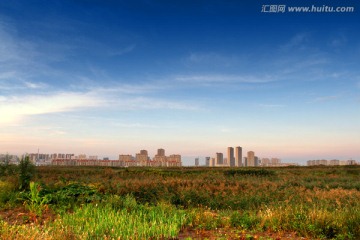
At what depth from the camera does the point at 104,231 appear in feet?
23.1

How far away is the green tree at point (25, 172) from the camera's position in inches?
539

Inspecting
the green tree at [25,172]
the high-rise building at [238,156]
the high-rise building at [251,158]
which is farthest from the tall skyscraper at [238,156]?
the green tree at [25,172]

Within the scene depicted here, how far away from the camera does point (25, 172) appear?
14531mm

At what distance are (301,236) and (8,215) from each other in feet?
26.9

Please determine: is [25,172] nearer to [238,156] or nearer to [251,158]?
[238,156]

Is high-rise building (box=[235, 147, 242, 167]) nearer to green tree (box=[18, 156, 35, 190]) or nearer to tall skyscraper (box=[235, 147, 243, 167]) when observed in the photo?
tall skyscraper (box=[235, 147, 243, 167])

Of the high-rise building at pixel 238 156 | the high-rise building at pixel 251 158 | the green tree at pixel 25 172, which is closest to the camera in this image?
the green tree at pixel 25 172

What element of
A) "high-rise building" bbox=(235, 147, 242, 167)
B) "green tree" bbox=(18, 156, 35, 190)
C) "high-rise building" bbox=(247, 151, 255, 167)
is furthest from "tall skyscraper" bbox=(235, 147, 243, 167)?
"green tree" bbox=(18, 156, 35, 190)

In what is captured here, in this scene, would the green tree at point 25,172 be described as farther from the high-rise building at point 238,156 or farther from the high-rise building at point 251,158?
the high-rise building at point 251,158

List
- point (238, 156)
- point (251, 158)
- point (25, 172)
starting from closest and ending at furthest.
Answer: point (25, 172)
point (238, 156)
point (251, 158)

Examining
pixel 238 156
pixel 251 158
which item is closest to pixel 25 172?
pixel 238 156

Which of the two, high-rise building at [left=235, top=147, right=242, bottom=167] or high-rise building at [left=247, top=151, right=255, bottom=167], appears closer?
high-rise building at [left=235, top=147, right=242, bottom=167]

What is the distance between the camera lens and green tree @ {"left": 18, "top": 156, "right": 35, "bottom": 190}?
13.7m

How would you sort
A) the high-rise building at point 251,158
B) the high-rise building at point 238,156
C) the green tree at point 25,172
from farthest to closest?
1. the high-rise building at point 251,158
2. the high-rise building at point 238,156
3. the green tree at point 25,172
